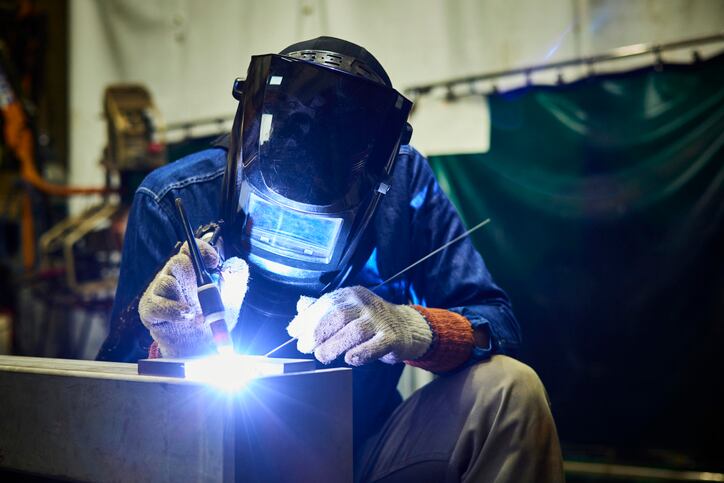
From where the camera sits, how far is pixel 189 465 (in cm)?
96

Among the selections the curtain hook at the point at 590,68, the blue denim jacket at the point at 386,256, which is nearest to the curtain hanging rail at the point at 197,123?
the curtain hook at the point at 590,68

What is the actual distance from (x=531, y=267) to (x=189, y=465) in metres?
3.08

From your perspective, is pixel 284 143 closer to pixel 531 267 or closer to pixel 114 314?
pixel 114 314

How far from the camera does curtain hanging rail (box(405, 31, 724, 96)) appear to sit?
3.39m

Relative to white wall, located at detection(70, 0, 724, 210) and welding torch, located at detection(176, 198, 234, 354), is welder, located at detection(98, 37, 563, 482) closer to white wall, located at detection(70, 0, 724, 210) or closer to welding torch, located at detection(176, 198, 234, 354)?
welding torch, located at detection(176, 198, 234, 354)

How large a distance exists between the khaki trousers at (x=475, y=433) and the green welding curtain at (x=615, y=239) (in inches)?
94.3

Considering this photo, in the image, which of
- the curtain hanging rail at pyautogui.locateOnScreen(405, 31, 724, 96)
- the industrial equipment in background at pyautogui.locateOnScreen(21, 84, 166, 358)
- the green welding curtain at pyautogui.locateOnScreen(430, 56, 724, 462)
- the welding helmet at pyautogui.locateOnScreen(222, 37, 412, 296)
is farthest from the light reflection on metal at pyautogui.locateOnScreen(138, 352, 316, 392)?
the industrial equipment in background at pyautogui.locateOnScreen(21, 84, 166, 358)

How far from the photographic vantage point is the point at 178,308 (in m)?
1.25

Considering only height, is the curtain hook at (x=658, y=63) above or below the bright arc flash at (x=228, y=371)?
above

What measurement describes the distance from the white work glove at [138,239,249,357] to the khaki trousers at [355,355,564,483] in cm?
50

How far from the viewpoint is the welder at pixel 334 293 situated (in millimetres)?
1291

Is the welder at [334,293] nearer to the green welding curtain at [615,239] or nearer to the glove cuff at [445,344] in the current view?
the glove cuff at [445,344]

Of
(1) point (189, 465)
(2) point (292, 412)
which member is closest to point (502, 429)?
(2) point (292, 412)

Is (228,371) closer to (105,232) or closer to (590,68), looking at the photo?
(590,68)
